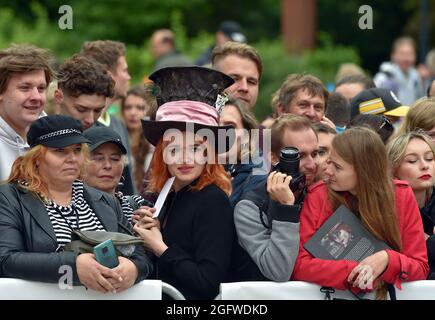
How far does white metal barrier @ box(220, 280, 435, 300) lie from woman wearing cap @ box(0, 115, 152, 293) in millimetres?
498

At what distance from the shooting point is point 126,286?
552 cm

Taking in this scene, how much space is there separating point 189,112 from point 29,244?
1154 millimetres

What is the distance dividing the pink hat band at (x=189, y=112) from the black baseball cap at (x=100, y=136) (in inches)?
29.2

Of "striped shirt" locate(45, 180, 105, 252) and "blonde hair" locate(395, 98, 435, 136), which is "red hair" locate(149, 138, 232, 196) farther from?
"blonde hair" locate(395, 98, 435, 136)

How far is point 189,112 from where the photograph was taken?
600 cm

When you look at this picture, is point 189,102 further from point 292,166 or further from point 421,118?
point 421,118

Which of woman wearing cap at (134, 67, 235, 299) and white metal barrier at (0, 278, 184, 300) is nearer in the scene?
white metal barrier at (0, 278, 184, 300)

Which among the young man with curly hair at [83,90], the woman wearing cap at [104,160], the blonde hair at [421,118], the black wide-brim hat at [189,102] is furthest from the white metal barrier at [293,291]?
the young man with curly hair at [83,90]

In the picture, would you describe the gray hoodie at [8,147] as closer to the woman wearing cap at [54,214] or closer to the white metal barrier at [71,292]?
the woman wearing cap at [54,214]

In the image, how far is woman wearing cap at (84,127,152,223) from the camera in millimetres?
6766

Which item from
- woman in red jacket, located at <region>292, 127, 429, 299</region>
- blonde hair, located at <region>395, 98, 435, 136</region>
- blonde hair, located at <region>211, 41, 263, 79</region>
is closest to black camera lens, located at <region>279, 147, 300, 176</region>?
woman in red jacket, located at <region>292, 127, 429, 299</region>
